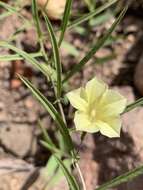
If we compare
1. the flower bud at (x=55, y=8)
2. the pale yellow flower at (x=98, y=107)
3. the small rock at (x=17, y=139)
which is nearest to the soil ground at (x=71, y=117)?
the small rock at (x=17, y=139)

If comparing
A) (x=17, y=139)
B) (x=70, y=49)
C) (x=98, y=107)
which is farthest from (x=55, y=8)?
(x=98, y=107)

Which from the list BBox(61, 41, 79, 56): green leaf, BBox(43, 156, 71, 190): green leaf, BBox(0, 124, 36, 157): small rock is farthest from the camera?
BBox(61, 41, 79, 56): green leaf

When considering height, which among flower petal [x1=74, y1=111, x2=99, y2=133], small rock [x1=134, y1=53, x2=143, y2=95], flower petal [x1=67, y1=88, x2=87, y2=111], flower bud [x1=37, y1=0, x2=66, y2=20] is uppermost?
flower bud [x1=37, y1=0, x2=66, y2=20]

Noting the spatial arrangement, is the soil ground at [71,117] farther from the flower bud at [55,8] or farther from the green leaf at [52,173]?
the flower bud at [55,8]

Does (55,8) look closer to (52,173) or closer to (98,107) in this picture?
(52,173)

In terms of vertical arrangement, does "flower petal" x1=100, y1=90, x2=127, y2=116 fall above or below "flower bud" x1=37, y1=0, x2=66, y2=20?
below

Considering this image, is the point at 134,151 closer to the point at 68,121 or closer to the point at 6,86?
the point at 68,121

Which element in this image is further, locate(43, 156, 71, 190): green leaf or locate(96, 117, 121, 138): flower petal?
locate(43, 156, 71, 190): green leaf

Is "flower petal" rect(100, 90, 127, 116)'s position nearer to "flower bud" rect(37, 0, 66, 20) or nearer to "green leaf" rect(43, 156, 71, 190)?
"green leaf" rect(43, 156, 71, 190)

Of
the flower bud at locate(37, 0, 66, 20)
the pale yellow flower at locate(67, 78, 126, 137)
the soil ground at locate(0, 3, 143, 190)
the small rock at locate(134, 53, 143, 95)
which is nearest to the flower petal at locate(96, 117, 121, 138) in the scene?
the pale yellow flower at locate(67, 78, 126, 137)

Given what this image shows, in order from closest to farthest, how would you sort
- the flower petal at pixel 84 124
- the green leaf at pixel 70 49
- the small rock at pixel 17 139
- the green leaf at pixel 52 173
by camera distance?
1. the flower petal at pixel 84 124
2. the green leaf at pixel 52 173
3. the small rock at pixel 17 139
4. the green leaf at pixel 70 49

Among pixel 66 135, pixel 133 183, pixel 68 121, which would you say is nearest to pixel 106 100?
pixel 66 135
